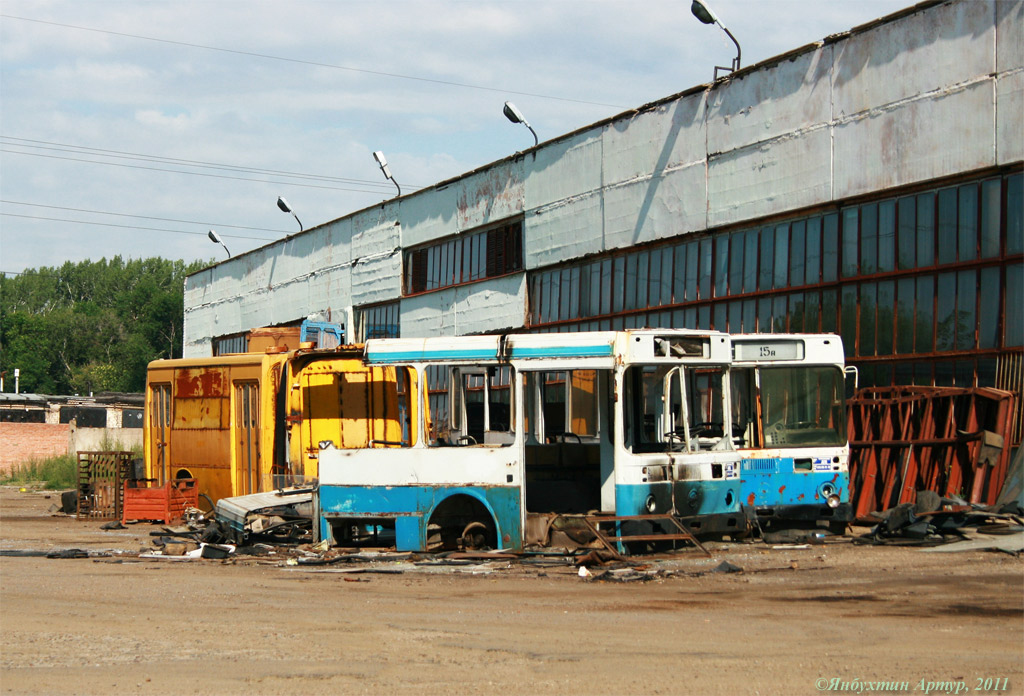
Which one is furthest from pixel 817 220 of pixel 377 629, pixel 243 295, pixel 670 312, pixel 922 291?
pixel 243 295

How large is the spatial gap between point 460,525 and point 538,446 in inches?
58.8

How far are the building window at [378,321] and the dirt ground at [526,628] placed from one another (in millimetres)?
24325

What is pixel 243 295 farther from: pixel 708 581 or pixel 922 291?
pixel 708 581

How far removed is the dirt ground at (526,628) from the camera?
720 centimetres

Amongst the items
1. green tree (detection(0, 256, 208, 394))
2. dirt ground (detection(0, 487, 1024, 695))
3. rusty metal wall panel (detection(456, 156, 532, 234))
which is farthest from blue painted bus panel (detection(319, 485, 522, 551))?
green tree (detection(0, 256, 208, 394))

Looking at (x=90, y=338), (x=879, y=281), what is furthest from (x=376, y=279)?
(x=90, y=338)

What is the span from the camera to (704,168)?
80.3 ft

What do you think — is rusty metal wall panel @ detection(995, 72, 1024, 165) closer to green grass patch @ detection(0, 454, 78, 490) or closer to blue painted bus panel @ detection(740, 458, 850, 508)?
blue painted bus panel @ detection(740, 458, 850, 508)

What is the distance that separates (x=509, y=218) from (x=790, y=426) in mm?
17141

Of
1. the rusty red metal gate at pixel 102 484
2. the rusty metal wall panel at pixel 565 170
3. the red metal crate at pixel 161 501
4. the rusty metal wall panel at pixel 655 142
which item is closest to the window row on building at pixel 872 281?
the rusty metal wall panel at pixel 655 142

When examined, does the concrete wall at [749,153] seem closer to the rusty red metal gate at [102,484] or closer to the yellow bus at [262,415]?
the yellow bus at [262,415]

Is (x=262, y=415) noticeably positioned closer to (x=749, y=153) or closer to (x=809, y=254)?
(x=809, y=254)

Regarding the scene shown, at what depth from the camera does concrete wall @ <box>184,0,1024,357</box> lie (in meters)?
18.6

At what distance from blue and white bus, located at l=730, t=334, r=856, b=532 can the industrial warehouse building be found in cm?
388
